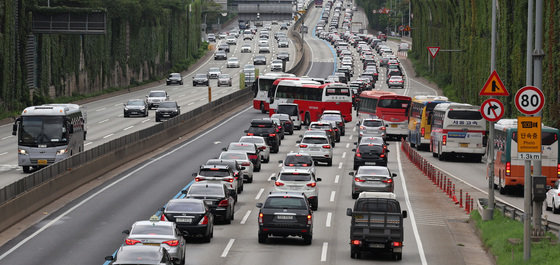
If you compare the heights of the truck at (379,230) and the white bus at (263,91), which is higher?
the white bus at (263,91)

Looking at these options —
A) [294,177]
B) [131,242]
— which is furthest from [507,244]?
[294,177]

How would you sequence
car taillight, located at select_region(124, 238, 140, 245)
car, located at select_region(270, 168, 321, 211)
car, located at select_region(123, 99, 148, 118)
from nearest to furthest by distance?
car taillight, located at select_region(124, 238, 140, 245), car, located at select_region(270, 168, 321, 211), car, located at select_region(123, 99, 148, 118)

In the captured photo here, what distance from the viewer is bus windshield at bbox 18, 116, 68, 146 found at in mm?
45034

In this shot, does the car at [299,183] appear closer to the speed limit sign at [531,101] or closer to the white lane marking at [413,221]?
the white lane marking at [413,221]

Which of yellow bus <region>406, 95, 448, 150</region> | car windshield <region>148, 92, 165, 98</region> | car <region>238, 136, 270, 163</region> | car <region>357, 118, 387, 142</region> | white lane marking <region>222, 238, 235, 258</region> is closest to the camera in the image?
white lane marking <region>222, 238, 235, 258</region>

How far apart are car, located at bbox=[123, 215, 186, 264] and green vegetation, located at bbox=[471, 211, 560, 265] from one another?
8.40 m

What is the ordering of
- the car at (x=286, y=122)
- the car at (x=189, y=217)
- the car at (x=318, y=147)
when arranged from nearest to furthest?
the car at (x=189, y=217)
the car at (x=318, y=147)
the car at (x=286, y=122)

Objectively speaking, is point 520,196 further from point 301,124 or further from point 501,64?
point 301,124

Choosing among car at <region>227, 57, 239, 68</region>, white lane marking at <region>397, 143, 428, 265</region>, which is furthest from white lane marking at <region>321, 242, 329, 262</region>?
car at <region>227, 57, 239, 68</region>

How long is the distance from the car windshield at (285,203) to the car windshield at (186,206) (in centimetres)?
204

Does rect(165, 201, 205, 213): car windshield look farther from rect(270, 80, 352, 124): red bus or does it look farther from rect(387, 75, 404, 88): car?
rect(387, 75, 404, 88): car

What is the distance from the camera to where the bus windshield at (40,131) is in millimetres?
45034

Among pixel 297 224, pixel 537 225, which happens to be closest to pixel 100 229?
pixel 297 224

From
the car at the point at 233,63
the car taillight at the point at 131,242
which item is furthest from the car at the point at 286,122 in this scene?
the car at the point at 233,63
